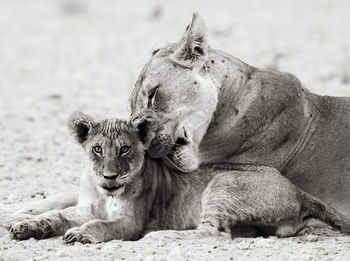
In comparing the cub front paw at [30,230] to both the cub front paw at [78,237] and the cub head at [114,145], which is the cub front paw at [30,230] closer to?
the cub front paw at [78,237]

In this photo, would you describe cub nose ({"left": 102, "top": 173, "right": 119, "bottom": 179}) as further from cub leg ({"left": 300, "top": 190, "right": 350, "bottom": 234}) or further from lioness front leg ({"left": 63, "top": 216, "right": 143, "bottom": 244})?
cub leg ({"left": 300, "top": 190, "right": 350, "bottom": 234})

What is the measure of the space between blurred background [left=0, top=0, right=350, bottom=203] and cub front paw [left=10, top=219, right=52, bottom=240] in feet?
4.49

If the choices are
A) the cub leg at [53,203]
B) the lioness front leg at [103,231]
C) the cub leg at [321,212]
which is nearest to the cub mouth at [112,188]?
the lioness front leg at [103,231]

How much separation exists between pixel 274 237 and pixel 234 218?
309 mm

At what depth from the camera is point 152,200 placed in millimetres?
7371

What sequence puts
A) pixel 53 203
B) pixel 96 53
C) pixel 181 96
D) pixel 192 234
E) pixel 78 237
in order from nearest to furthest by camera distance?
pixel 78 237, pixel 192 234, pixel 181 96, pixel 53 203, pixel 96 53

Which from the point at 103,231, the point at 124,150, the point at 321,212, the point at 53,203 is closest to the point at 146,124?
the point at 124,150

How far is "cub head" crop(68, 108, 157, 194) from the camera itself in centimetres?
693

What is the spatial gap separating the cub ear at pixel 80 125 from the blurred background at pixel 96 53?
1.31 meters

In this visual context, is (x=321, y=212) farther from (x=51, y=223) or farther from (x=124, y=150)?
(x=51, y=223)

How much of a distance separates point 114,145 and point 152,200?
57 cm

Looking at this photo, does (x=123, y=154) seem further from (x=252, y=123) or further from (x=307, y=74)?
(x=307, y=74)

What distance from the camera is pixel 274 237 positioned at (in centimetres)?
705

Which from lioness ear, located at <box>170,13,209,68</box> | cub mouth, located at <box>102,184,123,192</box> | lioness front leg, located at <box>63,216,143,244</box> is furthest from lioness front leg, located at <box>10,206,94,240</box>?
lioness ear, located at <box>170,13,209,68</box>
